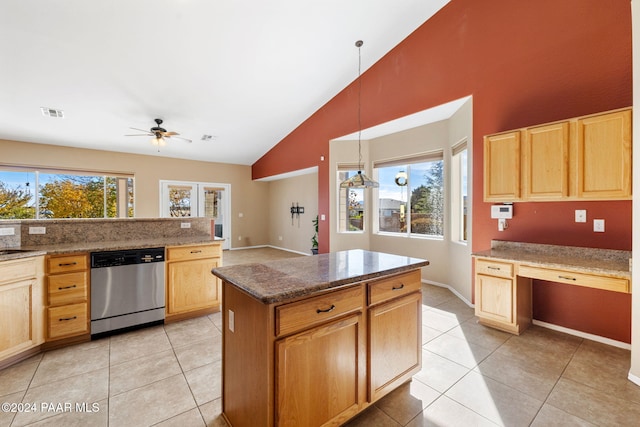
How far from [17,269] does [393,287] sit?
10.0 ft

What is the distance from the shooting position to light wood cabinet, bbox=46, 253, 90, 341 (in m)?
2.51

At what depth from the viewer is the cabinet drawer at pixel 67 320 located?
2516 mm

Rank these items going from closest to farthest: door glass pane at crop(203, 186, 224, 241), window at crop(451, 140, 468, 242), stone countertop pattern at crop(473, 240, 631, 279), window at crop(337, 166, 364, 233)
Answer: stone countertop pattern at crop(473, 240, 631, 279) → window at crop(451, 140, 468, 242) → window at crop(337, 166, 364, 233) → door glass pane at crop(203, 186, 224, 241)

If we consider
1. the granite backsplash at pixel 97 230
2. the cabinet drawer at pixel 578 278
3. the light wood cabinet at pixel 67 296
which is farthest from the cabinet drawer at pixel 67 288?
the cabinet drawer at pixel 578 278

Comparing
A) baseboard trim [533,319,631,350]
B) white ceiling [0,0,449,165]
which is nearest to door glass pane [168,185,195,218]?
white ceiling [0,0,449,165]

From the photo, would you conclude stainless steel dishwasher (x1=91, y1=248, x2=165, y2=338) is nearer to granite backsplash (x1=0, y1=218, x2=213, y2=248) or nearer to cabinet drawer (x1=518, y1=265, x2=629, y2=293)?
granite backsplash (x1=0, y1=218, x2=213, y2=248)

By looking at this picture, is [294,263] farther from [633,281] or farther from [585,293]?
[585,293]

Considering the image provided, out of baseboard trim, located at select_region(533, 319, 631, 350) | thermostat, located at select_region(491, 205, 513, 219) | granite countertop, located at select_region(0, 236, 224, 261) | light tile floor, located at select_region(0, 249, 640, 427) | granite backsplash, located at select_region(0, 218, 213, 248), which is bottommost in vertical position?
light tile floor, located at select_region(0, 249, 640, 427)

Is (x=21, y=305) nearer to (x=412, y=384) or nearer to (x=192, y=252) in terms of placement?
(x=192, y=252)

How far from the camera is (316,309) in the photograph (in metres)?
1.42

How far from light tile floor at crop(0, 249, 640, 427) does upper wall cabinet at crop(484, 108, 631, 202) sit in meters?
1.45

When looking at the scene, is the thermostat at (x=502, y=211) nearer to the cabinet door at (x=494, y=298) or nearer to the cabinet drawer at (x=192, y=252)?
the cabinet door at (x=494, y=298)

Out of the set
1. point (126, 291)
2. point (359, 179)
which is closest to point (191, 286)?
point (126, 291)

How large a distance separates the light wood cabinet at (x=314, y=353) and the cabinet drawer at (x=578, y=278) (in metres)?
1.53
